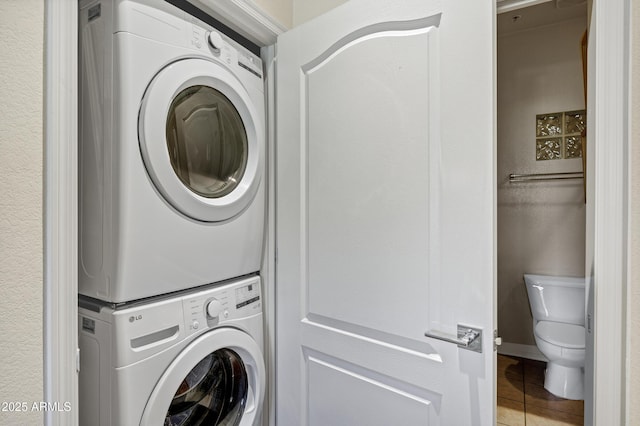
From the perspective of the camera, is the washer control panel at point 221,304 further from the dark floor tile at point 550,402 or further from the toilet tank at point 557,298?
the toilet tank at point 557,298

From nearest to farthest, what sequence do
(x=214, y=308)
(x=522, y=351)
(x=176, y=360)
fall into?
(x=176, y=360) < (x=214, y=308) < (x=522, y=351)

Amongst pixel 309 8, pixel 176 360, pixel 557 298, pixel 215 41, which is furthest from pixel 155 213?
pixel 557 298

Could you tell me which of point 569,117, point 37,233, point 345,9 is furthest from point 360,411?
point 569,117

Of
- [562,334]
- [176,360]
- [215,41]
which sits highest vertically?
[215,41]

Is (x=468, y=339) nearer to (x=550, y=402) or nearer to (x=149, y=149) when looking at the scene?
(x=149, y=149)

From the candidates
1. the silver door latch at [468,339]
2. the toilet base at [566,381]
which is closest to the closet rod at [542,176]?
the toilet base at [566,381]

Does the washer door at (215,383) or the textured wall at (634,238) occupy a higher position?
the textured wall at (634,238)

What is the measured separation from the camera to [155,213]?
3.20 ft

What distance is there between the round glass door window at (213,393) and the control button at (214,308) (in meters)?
0.18

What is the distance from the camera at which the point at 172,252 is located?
103 cm

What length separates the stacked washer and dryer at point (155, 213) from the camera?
0.91 m

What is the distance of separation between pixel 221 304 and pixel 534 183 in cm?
264

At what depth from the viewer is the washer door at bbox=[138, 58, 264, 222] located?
969 millimetres

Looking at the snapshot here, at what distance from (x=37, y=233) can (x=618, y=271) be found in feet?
4.23
